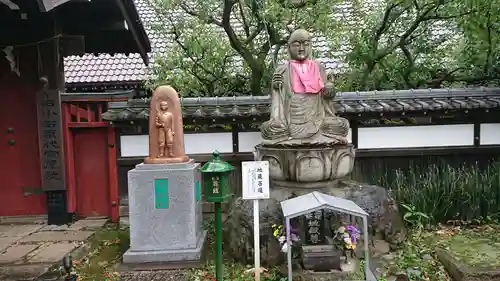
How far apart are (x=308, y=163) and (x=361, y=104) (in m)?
2.75

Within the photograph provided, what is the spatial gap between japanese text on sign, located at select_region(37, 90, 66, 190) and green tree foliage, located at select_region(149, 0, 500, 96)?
123 inches

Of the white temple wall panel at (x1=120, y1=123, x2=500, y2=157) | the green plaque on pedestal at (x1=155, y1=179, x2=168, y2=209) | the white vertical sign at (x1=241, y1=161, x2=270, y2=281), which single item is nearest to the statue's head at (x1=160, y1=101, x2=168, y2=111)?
the green plaque on pedestal at (x1=155, y1=179, x2=168, y2=209)

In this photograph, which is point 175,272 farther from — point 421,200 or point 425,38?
point 425,38

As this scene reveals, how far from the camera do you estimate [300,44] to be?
6730 millimetres

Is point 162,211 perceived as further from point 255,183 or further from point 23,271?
point 23,271

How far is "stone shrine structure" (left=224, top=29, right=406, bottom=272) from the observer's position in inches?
228

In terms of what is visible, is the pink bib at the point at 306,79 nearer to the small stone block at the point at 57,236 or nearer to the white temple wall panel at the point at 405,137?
the white temple wall panel at the point at 405,137

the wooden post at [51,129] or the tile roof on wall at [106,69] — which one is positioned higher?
the tile roof on wall at [106,69]

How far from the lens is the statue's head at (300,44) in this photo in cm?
670

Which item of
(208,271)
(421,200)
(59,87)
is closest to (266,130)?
(208,271)

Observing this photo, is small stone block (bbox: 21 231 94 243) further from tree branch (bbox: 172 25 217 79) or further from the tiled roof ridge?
the tiled roof ridge

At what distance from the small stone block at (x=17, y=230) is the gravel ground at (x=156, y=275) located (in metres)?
2.95

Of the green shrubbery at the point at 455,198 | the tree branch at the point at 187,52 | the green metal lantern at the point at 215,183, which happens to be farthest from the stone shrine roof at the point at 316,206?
the tree branch at the point at 187,52

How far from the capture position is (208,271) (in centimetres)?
553
